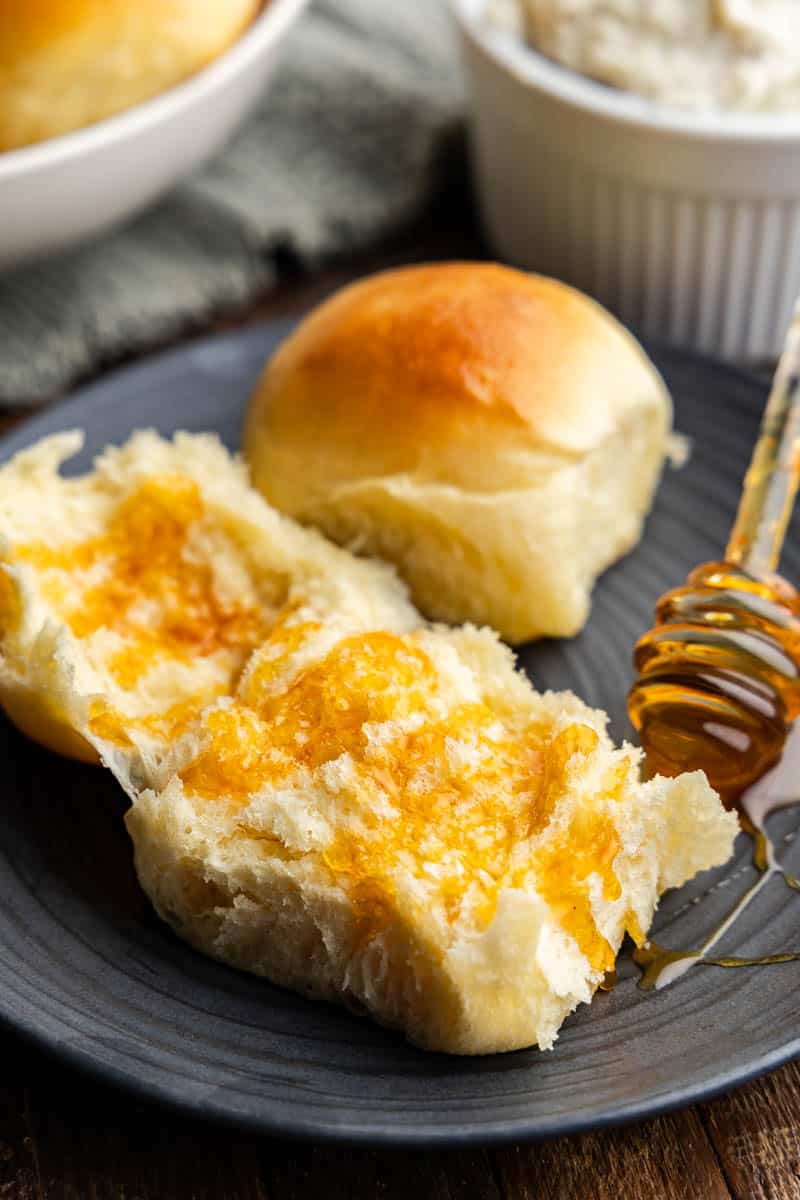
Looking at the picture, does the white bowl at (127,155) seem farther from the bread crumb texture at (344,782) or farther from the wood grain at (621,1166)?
the wood grain at (621,1166)

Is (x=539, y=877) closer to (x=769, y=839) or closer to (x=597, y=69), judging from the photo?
(x=769, y=839)

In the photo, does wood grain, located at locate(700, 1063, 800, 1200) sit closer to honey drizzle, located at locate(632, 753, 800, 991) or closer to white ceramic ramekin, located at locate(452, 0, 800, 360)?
honey drizzle, located at locate(632, 753, 800, 991)

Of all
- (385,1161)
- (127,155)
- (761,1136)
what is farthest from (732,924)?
(127,155)

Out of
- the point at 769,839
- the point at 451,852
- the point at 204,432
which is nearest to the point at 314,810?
the point at 451,852

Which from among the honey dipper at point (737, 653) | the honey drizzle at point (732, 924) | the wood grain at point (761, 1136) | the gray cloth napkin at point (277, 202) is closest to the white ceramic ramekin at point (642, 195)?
the gray cloth napkin at point (277, 202)

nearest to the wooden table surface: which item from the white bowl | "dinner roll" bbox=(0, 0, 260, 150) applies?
the white bowl

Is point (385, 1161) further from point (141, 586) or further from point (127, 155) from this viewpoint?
point (127, 155)

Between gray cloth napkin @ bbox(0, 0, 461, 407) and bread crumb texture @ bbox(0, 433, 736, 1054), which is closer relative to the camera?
bread crumb texture @ bbox(0, 433, 736, 1054)
